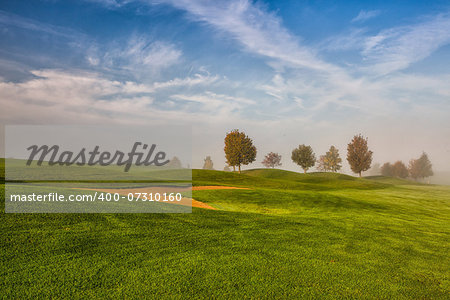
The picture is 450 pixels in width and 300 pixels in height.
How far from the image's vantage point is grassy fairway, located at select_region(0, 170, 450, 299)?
4.77 m

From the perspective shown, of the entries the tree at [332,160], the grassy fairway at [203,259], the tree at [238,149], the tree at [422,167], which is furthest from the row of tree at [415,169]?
the grassy fairway at [203,259]

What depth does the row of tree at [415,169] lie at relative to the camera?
107 meters

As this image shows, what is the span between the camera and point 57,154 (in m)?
18.8

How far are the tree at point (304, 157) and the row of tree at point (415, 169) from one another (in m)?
56.0

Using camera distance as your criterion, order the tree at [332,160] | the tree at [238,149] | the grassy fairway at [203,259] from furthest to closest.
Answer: the tree at [332,160] < the tree at [238,149] < the grassy fairway at [203,259]

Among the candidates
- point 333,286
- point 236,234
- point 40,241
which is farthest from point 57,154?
point 333,286

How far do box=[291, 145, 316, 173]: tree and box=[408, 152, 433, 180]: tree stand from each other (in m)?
55.9

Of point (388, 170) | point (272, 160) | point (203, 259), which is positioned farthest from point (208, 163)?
point (203, 259)

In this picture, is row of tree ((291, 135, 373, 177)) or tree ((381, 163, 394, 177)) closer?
row of tree ((291, 135, 373, 177))

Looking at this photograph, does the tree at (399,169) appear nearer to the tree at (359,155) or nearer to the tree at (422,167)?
the tree at (422,167)

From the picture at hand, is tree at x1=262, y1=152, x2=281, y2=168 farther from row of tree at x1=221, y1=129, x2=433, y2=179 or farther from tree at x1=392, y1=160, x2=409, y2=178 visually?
tree at x1=392, y1=160, x2=409, y2=178

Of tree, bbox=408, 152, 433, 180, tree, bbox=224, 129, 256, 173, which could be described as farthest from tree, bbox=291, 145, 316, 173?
tree, bbox=408, 152, 433, 180

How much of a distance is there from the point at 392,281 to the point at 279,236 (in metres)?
3.36

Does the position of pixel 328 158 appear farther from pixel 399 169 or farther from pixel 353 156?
pixel 399 169
